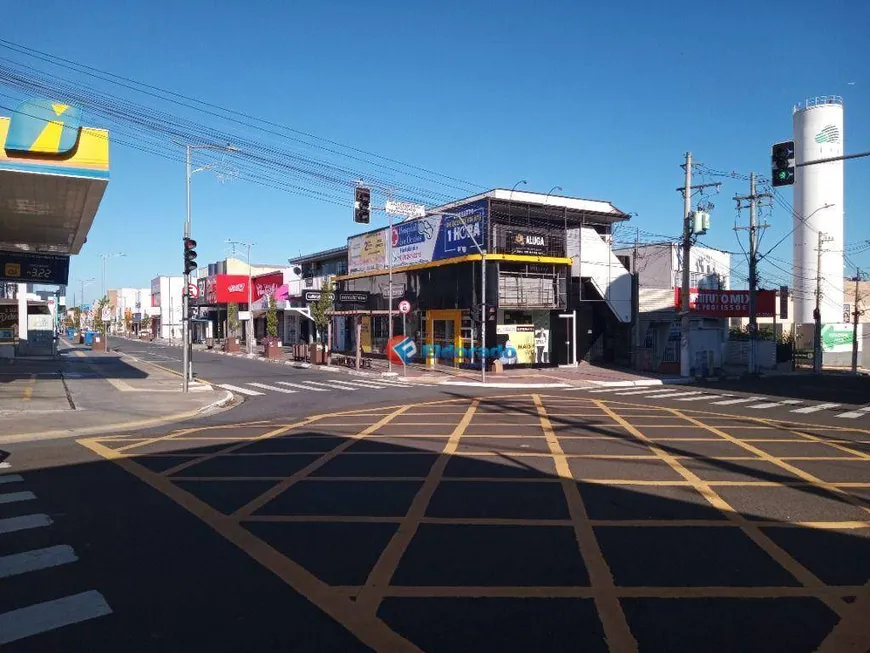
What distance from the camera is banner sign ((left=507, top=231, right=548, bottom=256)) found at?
1286 inches

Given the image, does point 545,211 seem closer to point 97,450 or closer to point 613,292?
point 613,292

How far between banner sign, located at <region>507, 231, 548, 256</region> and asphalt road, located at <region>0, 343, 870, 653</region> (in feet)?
68.5

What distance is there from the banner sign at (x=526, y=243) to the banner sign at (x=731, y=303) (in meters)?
9.74

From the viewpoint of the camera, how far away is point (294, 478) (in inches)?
367

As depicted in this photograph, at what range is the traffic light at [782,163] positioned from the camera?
1469cm

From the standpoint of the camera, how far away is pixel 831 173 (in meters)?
63.6

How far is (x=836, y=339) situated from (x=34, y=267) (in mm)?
51204

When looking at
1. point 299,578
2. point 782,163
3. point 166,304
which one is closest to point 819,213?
point 782,163

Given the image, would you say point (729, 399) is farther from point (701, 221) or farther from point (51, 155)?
point (51, 155)

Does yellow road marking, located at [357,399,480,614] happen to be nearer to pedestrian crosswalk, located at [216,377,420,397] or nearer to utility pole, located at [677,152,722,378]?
pedestrian crosswalk, located at [216,377,420,397]

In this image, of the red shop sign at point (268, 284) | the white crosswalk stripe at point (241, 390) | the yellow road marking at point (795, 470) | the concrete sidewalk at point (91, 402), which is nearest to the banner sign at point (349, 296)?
the concrete sidewalk at point (91, 402)

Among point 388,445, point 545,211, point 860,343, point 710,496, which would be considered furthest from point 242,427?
point 860,343

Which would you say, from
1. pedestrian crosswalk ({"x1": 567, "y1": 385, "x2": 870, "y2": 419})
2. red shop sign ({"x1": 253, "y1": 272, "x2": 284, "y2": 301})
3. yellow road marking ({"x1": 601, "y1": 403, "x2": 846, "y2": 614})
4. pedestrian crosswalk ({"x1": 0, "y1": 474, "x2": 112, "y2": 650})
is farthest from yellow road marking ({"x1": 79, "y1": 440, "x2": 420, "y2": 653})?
red shop sign ({"x1": 253, "y1": 272, "x2": 284, "y2": 301})

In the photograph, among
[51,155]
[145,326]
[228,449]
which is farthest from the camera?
[145,326]
